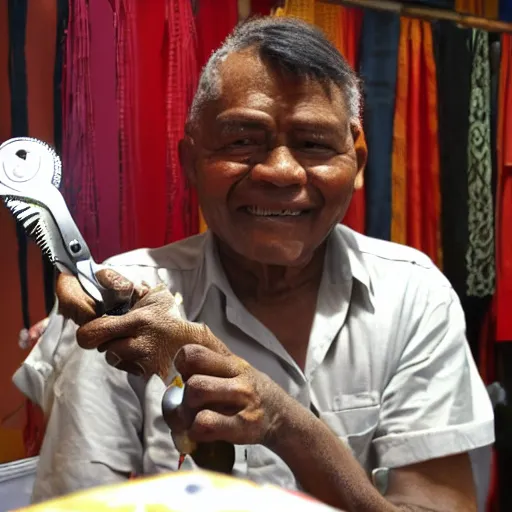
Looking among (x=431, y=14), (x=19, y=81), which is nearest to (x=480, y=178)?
(x=431, y=14)

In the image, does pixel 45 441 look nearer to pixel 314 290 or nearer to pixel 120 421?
pixel 120 421

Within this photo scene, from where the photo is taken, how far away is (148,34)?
0.89m

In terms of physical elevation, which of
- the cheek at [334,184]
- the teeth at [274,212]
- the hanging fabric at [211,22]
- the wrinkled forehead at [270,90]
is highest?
the hanging fabric at [211,22]

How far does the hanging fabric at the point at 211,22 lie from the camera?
0.92 metres

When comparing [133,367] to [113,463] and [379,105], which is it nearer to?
[113,463]

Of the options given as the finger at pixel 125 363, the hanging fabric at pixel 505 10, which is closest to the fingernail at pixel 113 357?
the finger at pixel 125 363

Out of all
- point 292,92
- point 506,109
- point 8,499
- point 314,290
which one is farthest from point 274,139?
point 506,109

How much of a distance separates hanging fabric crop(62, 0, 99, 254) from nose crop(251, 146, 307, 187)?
25 centimetres

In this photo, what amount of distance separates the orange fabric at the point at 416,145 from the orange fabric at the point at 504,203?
0.43 ft

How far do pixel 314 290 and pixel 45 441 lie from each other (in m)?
0.35

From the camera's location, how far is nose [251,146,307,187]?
0.66 meters

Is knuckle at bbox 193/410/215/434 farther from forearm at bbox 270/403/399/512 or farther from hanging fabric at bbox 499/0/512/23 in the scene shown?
hanging fabric at bbox 499/0/512/23

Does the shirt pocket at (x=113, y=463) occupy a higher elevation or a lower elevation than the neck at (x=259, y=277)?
lower

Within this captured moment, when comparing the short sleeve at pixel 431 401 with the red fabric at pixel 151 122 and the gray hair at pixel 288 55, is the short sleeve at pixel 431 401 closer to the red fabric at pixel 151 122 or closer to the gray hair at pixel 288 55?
the gray hair at pixel 288 55
